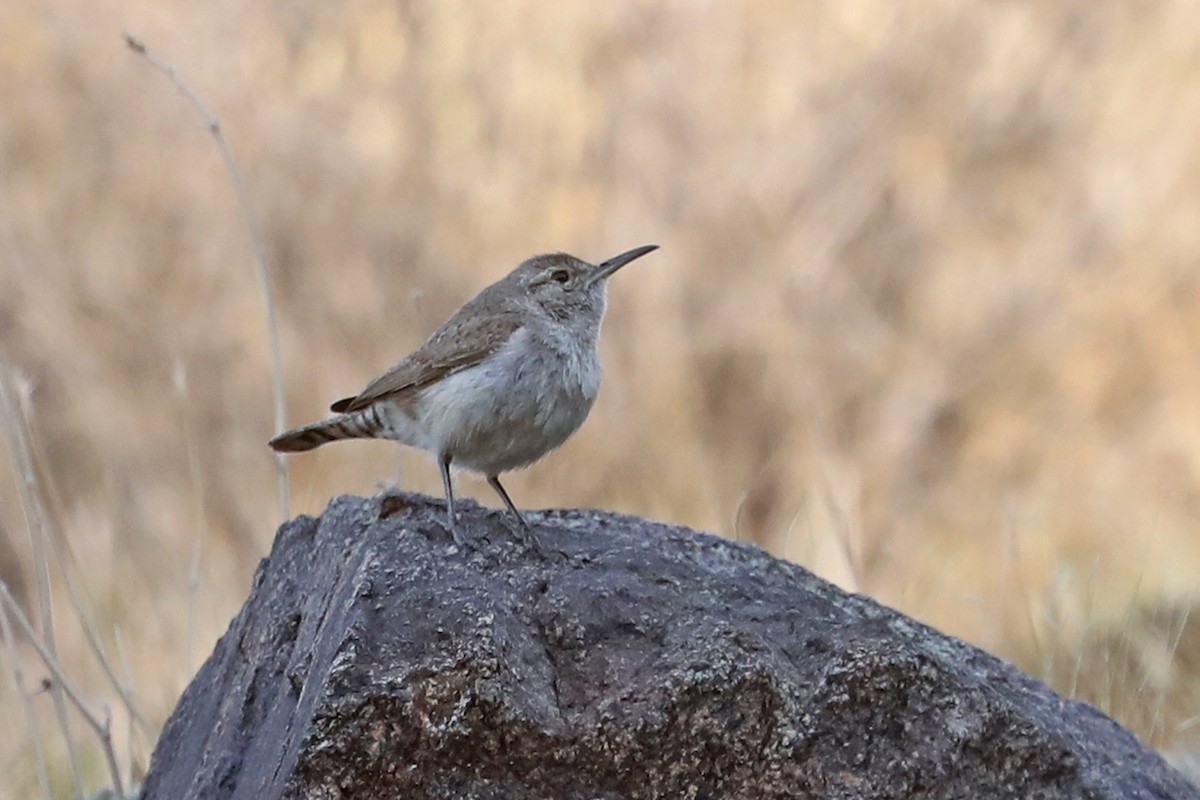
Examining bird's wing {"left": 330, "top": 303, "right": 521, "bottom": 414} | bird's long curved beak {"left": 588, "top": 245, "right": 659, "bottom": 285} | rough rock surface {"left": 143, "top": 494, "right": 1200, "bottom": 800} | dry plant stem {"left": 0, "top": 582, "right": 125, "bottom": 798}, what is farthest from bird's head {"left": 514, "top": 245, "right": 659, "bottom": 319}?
dry plant stem {"left": 0, "top": 582, "right": 125, "bottom": 798}

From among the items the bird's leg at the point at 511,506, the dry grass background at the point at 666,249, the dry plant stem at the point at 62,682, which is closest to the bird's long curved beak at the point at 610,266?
the bird's leg at the point at 511,506

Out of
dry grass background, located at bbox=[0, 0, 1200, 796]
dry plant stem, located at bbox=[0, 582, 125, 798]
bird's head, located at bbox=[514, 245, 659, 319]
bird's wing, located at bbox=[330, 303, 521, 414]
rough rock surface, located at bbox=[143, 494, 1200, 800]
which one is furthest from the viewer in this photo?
dry grass background, located at bbox=[0, 0, 1200, 796]

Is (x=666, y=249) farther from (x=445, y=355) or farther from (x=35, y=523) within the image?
(x=35, y=523)

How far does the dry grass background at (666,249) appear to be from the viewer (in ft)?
29.8

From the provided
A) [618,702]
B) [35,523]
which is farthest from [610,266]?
[618,702]

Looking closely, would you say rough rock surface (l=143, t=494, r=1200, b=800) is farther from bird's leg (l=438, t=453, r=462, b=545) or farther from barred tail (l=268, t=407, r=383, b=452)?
barred tail (l=268, t=407, r=383, b=452)

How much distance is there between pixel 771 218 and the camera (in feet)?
30.8

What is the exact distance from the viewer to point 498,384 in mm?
4105

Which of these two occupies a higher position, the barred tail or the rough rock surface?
the barred tail

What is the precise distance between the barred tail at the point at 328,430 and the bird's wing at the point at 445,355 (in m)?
0.04

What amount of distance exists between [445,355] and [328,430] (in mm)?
432

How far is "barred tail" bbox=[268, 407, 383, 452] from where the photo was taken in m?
4.37

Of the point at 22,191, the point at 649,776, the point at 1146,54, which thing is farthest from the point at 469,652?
the point at 1146,54

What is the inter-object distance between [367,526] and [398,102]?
19.9 ft
